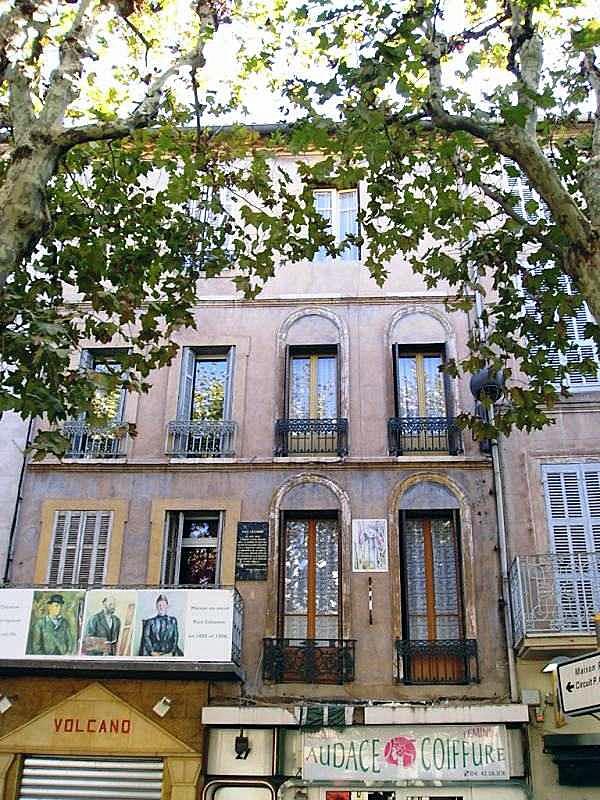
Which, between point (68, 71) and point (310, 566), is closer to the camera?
point (68, 71)

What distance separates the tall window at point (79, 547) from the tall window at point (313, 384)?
373 centimetres

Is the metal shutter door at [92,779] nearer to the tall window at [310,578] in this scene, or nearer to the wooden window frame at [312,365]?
the tall window at [310,578]

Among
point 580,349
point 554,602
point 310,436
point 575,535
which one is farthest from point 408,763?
point 580,349

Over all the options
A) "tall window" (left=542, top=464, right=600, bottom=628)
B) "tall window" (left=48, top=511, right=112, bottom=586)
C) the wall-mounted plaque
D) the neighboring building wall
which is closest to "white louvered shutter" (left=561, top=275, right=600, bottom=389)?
the neighboring building wall

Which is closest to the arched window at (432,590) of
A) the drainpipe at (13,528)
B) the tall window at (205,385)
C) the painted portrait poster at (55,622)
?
the tall window at (205,385)

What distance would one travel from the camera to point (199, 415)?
15.0 metres

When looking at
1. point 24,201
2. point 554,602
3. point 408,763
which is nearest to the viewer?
point 24,201

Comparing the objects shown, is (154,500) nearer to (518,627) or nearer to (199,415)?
(199,415)

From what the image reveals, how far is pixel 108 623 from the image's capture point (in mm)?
12258

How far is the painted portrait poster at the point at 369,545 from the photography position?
13344 mm

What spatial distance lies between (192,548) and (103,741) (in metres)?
3.20

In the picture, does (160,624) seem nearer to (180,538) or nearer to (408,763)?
(180,538)

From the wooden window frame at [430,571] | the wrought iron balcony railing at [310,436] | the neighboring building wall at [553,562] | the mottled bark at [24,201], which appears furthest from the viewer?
the wrought iron balcony railing at [310,436]

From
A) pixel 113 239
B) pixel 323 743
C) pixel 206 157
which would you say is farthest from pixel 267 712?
pixel 206 157
